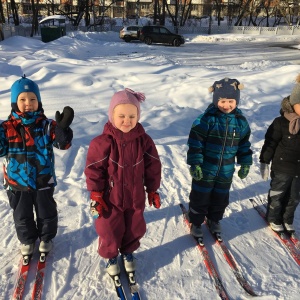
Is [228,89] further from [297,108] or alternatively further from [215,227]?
[215,227]

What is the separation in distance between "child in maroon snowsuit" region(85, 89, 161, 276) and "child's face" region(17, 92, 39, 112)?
53 cm

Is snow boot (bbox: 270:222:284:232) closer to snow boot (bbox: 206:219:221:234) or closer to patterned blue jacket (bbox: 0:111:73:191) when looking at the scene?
snow boot (bbox: 206:219:221:234)

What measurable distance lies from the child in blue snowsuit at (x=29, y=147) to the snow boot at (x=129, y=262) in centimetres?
75

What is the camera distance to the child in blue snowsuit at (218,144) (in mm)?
2492

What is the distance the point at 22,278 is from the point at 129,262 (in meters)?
0.84

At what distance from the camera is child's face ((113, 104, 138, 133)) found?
2.03 meters

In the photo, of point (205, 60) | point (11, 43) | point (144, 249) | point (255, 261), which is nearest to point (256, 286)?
point (255, 261)

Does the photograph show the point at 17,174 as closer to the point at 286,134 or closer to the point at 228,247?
the point at 228,247

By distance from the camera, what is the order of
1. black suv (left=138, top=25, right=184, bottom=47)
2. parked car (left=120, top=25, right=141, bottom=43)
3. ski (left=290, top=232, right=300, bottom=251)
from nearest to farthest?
1. ski (left=290, top=232, right=300, bottom=251)
2. black suv (left=138, top=25, right=184, bottom=47)
3. parked car (left=120, top=25, right=141, bottom=43)

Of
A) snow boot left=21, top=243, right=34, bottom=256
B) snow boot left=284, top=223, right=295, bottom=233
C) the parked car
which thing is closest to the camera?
snow boot left=21, top=243, right=34, bottom=256

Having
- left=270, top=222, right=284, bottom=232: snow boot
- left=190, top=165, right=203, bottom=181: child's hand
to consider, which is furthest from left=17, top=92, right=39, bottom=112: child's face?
left=270, top=222, right=284, bottom=232: snow boot

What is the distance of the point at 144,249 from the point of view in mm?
2801

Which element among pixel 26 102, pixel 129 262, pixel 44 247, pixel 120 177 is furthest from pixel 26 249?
pixel 26 102

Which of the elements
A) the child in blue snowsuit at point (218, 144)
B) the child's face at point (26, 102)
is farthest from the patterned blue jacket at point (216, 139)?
the child's face at point (26, 102)
